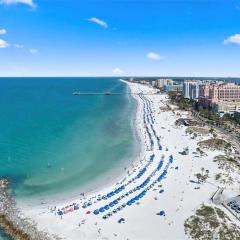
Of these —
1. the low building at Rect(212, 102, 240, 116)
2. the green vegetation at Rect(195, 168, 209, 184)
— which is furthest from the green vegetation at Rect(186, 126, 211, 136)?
the green vegetation at Rect(195, 168, 209, 184)

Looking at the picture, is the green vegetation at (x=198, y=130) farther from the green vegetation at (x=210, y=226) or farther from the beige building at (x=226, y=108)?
the green vegetation at (x=210, y=226)

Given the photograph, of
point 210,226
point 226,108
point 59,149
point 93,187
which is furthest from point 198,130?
point 210,226

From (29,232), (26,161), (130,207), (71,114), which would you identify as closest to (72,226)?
(29,232)

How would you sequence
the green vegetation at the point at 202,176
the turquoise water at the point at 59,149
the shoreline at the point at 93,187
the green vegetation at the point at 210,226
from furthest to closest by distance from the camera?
the turquoise water at the point at 59,149, the green vegetation at the point at 202,176, the shoreline at the point at 93,187, the green vegetation at the point at 210,226

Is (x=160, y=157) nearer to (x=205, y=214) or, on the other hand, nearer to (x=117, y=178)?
(x=117, y=178)

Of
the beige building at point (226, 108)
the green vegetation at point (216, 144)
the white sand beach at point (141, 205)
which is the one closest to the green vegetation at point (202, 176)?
the white sand beach at point (141, 205)

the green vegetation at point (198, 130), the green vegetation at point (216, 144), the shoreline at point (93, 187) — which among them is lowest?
the shoreline at point (93, 187)
